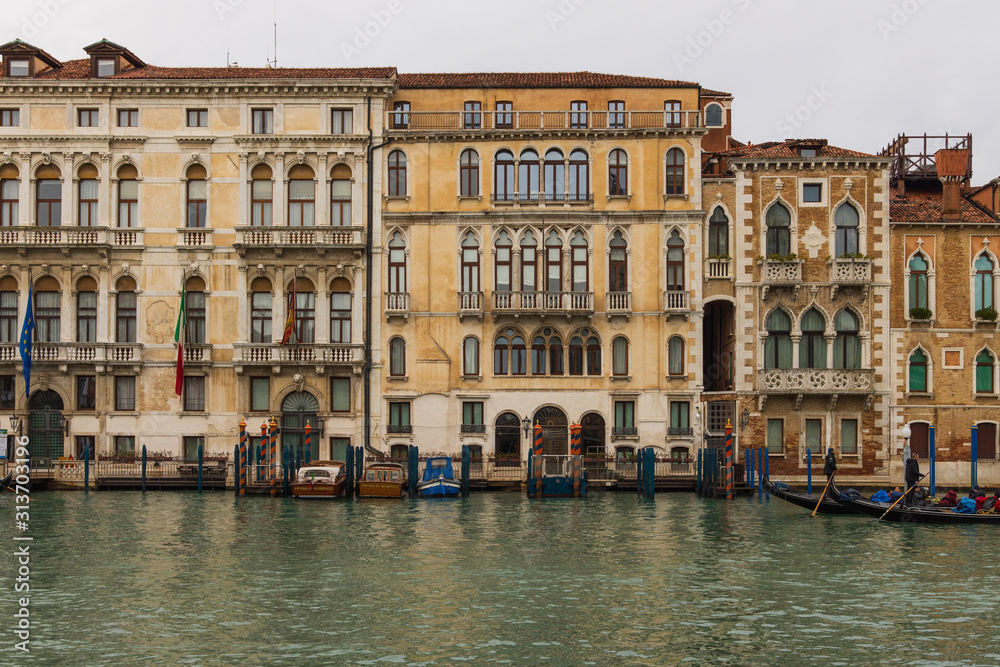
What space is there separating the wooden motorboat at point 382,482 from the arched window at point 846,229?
16009 millimetres

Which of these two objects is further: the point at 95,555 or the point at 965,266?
the point at 965,266

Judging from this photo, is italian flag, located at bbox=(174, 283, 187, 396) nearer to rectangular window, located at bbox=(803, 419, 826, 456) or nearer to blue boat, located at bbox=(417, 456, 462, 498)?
blue boat, located at bbox=(417, 456, 462, 498)

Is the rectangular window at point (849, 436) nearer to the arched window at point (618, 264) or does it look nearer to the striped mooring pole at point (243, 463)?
the arched window at point (618, 264)

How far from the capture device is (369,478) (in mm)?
34688

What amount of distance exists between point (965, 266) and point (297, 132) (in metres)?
22.1

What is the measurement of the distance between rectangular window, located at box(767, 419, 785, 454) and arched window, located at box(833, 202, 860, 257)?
5.77 metres

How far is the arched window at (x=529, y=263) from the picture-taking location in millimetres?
40000

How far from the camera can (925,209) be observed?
40.6 m

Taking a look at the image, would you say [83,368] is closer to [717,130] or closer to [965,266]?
[717,130]

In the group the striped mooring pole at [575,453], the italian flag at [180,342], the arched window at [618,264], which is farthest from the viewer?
the arched window at [618,264]

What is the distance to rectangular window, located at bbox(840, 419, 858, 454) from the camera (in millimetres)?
39375

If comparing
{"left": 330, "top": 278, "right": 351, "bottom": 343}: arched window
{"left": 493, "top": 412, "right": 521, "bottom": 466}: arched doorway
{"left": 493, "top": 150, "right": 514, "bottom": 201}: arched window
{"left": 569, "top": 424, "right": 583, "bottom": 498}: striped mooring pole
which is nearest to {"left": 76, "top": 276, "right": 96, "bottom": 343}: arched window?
{"left": 330, "top": 278, "right": 351, "bottom": 343}: arched window

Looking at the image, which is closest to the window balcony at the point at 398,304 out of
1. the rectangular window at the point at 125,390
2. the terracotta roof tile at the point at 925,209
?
the rectangular window at the point at 125,390

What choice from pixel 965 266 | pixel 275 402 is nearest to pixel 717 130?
pixel 965 266
